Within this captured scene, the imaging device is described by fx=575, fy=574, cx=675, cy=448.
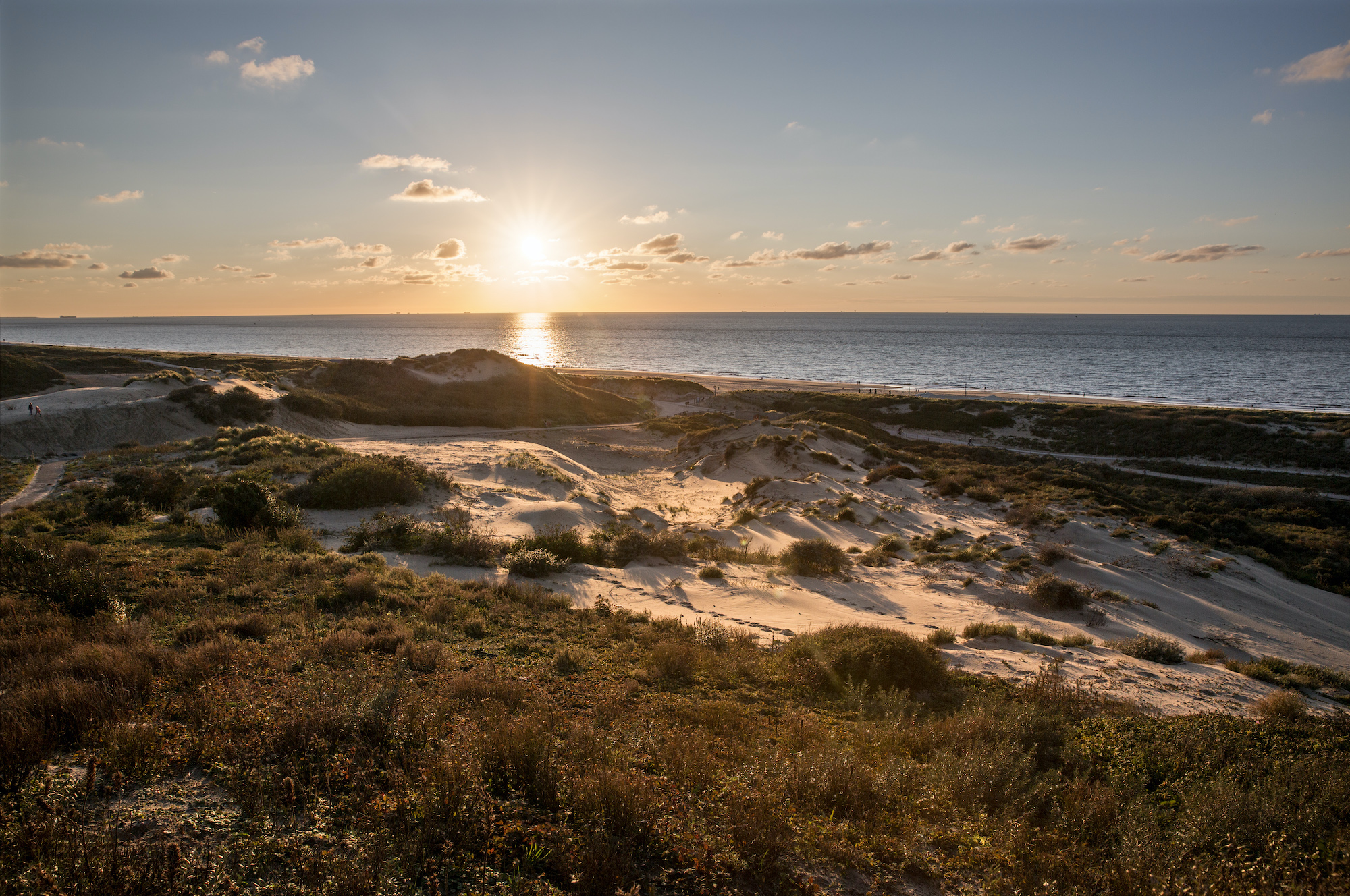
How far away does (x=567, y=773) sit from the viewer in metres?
4.22

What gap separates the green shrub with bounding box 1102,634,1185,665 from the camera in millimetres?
9602

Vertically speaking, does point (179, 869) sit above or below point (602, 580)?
above

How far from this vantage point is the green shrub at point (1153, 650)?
9.60m

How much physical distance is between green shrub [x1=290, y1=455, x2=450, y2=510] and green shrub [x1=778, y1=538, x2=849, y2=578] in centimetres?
1129

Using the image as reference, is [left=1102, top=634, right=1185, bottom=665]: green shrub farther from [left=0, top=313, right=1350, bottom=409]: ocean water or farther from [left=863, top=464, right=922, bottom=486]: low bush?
[left=0, top=313, right=1350, bottom=409]: ocean water

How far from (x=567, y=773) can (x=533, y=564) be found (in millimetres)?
7947

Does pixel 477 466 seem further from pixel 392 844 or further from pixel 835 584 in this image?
pixel 392 844

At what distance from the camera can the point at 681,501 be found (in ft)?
80.3

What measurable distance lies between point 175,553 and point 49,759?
7.73m

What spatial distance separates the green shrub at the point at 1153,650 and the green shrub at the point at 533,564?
34.7 ft

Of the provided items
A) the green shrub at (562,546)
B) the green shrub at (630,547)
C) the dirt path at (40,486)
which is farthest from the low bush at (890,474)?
the dirt path at (40,486)

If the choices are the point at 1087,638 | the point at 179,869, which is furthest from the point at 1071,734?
the point at 179,869

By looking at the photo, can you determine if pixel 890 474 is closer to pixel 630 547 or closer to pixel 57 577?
pixel 630 547

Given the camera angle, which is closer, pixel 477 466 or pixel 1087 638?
pixel 1087 638
